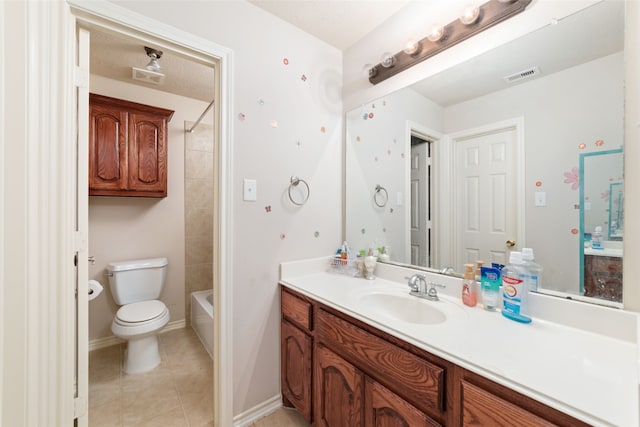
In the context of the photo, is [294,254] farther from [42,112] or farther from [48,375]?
[42,112]

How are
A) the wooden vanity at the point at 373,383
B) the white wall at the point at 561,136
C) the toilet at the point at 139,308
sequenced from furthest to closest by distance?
the toilet at the point at 139,308, the white wall at the point at 561,136, the wooden vanity at the point at 373,383

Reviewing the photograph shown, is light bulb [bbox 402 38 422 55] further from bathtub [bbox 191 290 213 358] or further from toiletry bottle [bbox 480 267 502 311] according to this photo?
bathtub [bbox 191 290 213 358]

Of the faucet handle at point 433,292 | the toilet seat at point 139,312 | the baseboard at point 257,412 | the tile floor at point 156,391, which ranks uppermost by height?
the faucet handle at point 433,292

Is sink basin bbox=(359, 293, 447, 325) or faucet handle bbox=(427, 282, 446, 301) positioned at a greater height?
faucet handle bbox=(427, 282, 446, 301)

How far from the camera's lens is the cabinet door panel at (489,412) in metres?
0.63

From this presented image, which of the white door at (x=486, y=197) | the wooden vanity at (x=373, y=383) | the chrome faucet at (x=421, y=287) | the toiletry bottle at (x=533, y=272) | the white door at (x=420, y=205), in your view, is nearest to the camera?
the wooden vanity at (x=373, y=383)

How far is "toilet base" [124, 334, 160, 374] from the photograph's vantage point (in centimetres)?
196

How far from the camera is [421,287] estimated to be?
52.7 inches

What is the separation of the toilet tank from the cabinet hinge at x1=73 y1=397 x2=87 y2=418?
4.20 feet

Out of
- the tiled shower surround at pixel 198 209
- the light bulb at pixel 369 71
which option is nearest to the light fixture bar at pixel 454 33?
the light bulb at pixel 369 71

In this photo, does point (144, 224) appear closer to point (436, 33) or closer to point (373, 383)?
point (373, 383)

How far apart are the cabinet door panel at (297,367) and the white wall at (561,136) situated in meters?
1.14

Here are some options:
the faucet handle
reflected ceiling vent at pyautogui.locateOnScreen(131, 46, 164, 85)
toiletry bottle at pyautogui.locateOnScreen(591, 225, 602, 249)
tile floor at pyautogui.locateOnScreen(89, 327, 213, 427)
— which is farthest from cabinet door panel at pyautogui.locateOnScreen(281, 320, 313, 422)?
reflected ceiling vent at pyautogui.locateOnScreen(131, 46, 164, 85)

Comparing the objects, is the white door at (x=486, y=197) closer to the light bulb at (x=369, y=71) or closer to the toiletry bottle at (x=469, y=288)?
the toiletry bottle at (x=469, y=288)
